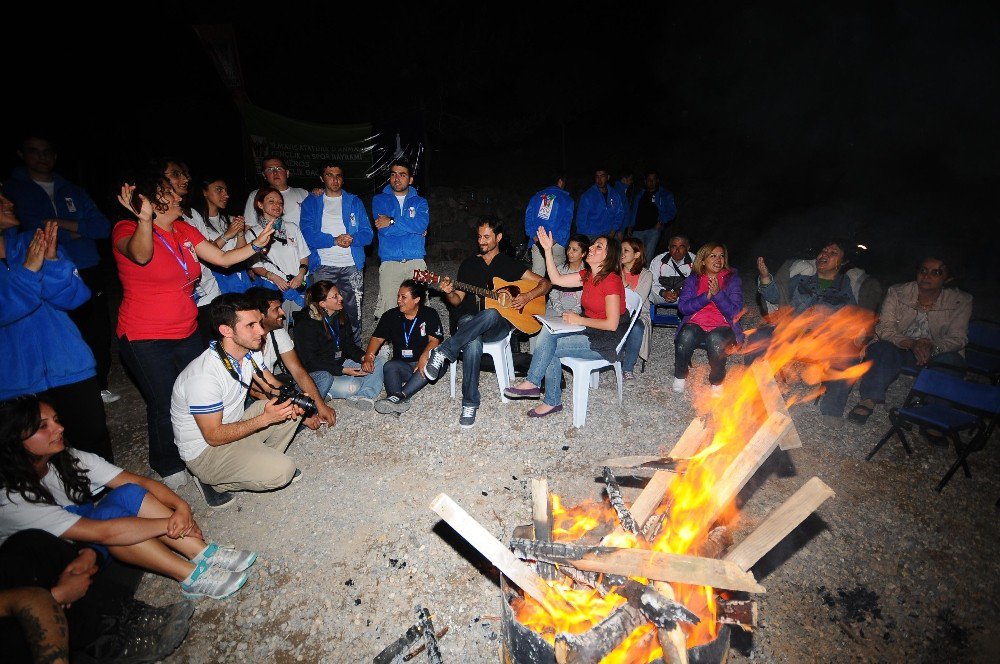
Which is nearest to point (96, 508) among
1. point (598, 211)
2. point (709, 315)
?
point (709, 315)

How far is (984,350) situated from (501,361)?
5.06m

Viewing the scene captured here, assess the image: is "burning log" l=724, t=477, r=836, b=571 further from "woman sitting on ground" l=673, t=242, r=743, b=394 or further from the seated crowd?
"woman sitting on ground" l=673, t=242, r=743, b=394

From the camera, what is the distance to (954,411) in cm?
421

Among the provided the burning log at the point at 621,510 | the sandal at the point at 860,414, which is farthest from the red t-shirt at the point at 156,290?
the sandal at the point at 860,414

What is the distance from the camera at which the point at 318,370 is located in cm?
509

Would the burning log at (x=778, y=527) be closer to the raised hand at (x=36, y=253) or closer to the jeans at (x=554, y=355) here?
the jeans at (x=554, y=355)

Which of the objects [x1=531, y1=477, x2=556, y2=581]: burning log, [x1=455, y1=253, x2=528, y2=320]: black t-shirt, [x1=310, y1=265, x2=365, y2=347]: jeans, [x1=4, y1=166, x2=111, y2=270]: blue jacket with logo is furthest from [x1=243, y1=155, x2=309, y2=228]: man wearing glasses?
[x1=531, y1=477, x2=556, y2=581]: burning log

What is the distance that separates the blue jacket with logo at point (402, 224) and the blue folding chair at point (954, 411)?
18.0 ft

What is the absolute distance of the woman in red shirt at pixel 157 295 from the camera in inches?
131

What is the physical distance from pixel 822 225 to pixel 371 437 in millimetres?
14971

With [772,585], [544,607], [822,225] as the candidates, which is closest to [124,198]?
[544,607]

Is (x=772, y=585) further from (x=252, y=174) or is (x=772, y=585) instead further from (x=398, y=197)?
(x=252, y=174)

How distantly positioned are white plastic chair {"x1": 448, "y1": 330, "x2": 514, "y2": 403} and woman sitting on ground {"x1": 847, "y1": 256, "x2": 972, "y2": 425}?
12.4ft

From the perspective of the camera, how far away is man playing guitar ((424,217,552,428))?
4.91 metres
